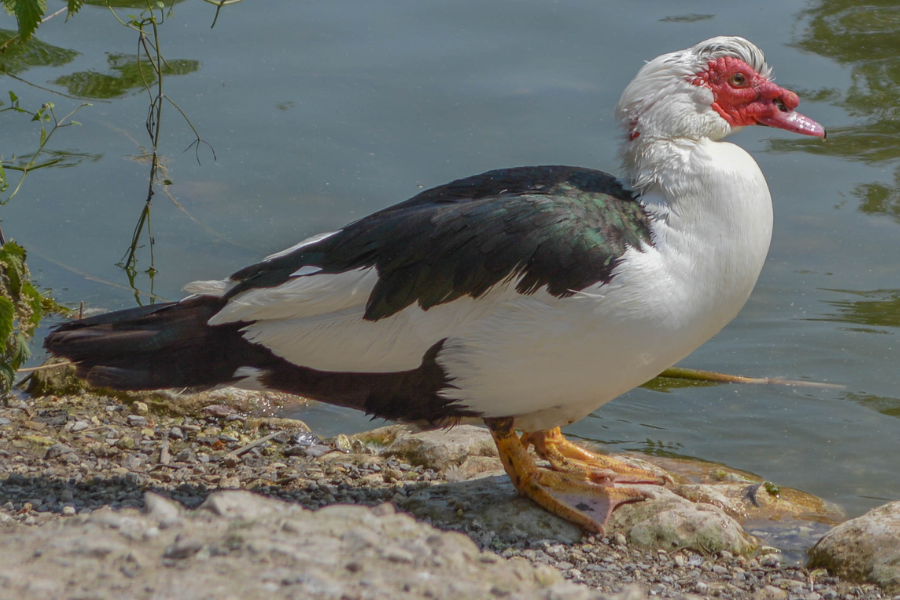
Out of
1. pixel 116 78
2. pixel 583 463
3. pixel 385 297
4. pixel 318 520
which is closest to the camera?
pixel 318 520

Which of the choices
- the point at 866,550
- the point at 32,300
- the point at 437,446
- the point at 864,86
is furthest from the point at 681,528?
the point at 864,86

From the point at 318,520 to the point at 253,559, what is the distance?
0.81 feet

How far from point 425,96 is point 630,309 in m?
4.76

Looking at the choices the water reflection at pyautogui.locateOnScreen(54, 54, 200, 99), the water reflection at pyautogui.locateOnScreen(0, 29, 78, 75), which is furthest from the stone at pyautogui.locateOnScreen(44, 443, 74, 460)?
the water reflection at pyautogui.locateOnScreen(0, 29, 78, 75)

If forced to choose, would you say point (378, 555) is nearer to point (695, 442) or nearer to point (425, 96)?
point (695, 442)

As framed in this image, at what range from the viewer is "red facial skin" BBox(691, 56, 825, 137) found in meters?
4.13

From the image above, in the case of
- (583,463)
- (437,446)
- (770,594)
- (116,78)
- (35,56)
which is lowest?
(770,594)

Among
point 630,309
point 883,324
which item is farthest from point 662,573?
point 883,324

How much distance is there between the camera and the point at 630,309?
3.61 metres

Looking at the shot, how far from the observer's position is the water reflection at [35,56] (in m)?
8.13

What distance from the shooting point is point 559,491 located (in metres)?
4.19

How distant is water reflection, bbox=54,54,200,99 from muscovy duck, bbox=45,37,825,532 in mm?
4427

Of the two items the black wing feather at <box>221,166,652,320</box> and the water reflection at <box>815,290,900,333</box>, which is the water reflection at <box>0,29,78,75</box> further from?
the water reflection at <box>815,290,900,333</box>

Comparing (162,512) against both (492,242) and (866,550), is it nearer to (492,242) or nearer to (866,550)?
(492,242)
